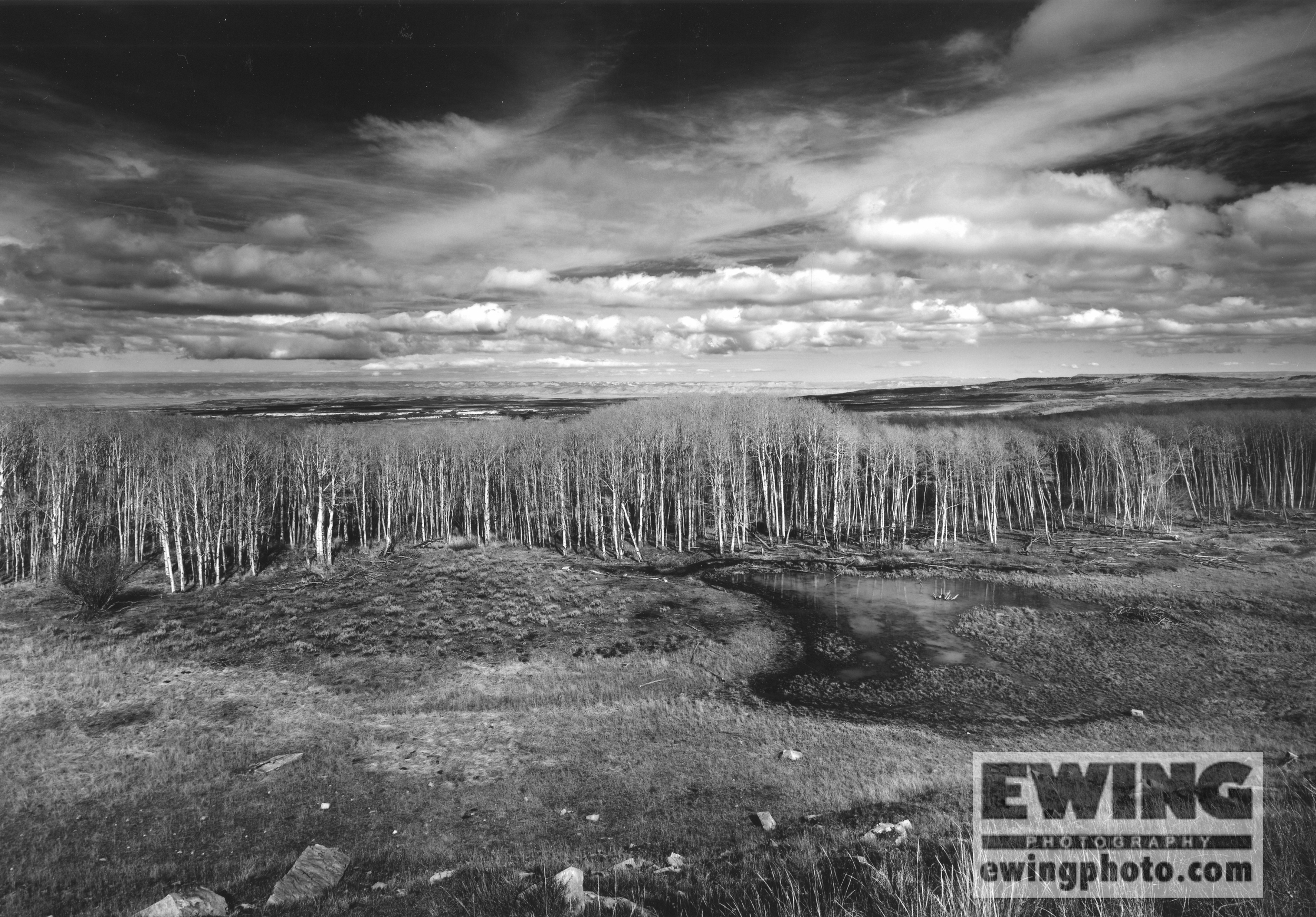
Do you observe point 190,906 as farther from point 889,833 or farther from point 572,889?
point 889,833

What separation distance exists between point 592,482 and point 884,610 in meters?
40.8

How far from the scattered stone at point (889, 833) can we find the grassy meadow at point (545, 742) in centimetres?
61

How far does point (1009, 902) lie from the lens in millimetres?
→ 6965

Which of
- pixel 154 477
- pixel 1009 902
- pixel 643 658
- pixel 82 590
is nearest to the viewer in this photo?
pixel 1009 902

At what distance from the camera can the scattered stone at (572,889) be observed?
9.43 meters

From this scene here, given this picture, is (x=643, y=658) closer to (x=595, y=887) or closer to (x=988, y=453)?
(x=595, y=887)

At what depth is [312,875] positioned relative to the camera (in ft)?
50.9

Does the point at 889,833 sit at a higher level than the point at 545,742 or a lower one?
higher

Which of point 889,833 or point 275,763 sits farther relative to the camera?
point 275,763

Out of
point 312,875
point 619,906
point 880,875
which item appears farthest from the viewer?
Result: point 312,875

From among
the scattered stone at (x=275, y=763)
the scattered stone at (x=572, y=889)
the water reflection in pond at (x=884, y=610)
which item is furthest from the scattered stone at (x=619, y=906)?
the water reflection in pond at (x=884, y=610)

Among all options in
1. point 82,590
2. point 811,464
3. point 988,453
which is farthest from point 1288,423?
point 82,590

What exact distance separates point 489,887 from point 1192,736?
89.7ft

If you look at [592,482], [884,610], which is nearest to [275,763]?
[884,610]
